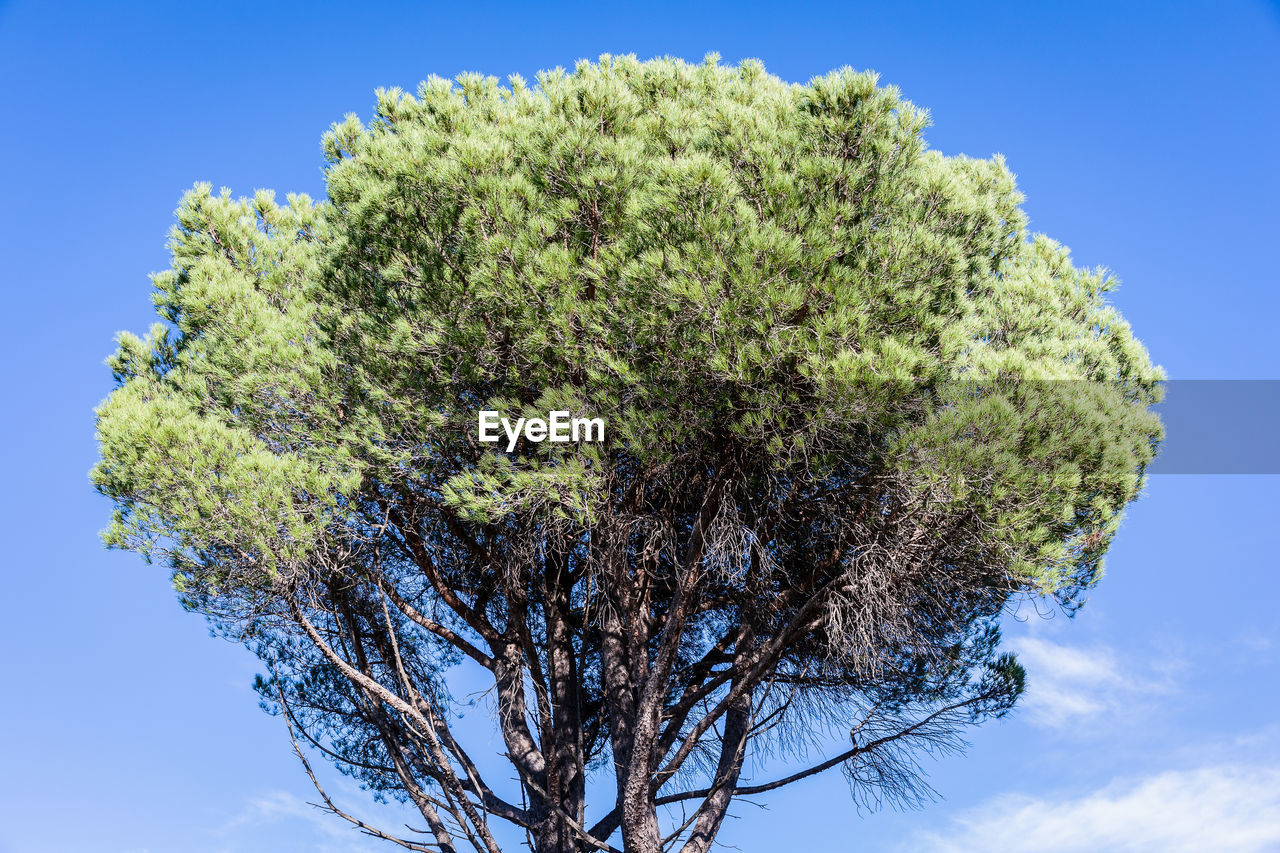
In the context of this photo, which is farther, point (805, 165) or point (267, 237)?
point (267, 237)

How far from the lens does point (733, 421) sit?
5.82 meters

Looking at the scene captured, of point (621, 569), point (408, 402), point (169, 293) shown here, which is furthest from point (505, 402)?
point (169, 293)

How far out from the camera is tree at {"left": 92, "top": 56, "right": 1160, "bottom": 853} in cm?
553

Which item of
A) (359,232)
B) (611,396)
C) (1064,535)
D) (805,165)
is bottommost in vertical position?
(1064,535)

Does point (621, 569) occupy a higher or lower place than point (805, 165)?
lower

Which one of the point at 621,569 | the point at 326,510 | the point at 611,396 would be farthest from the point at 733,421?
the point at 326,510

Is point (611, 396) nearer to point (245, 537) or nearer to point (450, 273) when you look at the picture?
point (450, 273)

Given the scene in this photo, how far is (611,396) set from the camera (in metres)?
5.88

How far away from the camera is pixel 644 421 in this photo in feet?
18.9

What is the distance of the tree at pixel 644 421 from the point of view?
5.53 meters

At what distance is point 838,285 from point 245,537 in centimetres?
399

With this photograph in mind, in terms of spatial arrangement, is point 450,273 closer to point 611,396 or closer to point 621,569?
point 611,396

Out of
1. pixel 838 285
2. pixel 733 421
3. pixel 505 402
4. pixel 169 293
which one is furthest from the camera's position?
pixel 169 293

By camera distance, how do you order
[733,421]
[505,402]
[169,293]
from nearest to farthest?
1. [733,421]
2. [505,402]
3. [169,293]
